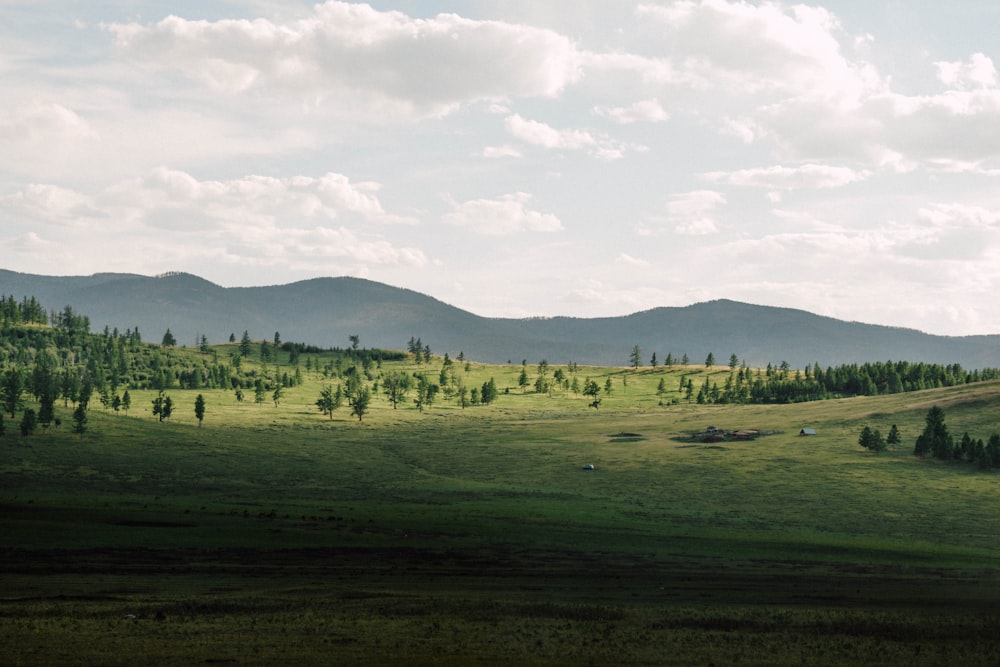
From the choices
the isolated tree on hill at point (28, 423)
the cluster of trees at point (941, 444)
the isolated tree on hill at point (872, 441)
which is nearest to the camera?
the cluster of trees at point (941, 444)

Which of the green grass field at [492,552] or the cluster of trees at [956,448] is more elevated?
the cluster of trees at [956,448]

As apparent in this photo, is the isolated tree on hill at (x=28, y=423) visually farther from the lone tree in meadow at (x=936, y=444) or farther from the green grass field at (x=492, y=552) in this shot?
the lone tree in meadow at (x=936, y=444)

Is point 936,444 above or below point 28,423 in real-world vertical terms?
above

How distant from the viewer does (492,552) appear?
55719 mm

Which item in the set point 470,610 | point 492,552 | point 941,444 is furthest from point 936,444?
point 470,610

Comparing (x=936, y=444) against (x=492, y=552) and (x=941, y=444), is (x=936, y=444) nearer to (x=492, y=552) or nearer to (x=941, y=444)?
(x=941, y=444)

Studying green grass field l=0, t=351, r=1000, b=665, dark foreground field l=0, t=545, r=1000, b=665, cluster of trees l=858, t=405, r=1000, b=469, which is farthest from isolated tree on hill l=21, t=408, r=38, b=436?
cluster of trees l=858, t=405, r=1000, b=469

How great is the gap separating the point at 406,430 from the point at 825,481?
8954 cm

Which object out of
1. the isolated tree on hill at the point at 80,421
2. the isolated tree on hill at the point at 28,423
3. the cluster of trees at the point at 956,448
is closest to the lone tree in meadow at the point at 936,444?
the cluster of trees at the point at 956,448

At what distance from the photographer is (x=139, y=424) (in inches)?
5581

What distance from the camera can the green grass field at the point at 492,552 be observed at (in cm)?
3216

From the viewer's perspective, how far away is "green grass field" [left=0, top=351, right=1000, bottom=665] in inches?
1266

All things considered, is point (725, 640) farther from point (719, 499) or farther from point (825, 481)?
point (825, 481)

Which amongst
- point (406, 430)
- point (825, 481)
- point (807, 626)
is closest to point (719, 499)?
point (825, 481)
